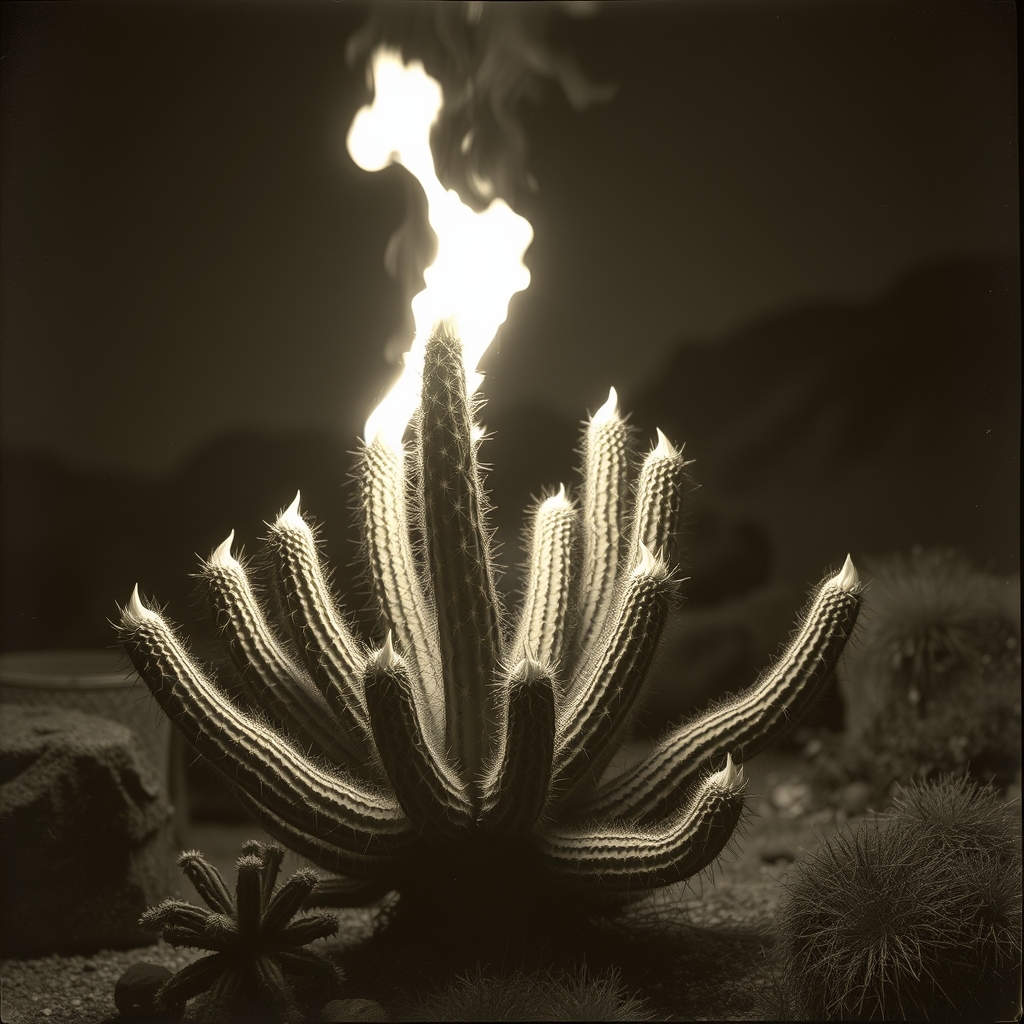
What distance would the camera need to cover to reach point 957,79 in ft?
6.91

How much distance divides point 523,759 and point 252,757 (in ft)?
1.51

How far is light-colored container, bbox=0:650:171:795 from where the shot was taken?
2.24 metres

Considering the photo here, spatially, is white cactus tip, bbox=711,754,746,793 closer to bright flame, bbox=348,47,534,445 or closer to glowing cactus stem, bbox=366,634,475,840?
glowing cactus stem, bbox=366,634,475,840

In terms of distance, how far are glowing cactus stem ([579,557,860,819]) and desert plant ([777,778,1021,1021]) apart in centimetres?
23

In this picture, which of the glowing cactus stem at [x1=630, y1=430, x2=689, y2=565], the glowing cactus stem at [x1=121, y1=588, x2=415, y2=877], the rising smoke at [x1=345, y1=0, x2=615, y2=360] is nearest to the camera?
the glowing cactus stem at [x1=121, y1=588, x2=415, y2=877]

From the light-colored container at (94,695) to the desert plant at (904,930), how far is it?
1417 millimetres

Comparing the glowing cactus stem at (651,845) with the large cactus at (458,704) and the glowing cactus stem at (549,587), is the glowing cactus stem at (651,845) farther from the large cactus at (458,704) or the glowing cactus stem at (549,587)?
the glowing cactus stem at (549,587)

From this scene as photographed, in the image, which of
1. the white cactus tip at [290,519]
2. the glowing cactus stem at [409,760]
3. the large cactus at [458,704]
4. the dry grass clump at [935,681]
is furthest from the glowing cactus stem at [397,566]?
the dry grass clump at [935,681]

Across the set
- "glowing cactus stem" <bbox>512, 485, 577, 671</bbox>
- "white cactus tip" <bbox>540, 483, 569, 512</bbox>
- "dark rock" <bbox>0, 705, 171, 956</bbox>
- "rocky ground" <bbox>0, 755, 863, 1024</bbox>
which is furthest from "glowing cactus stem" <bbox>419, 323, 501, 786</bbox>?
"dark rock" <bbox>0, 705, 171, 956</bbox>

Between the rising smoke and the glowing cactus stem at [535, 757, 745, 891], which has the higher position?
the rising smoke

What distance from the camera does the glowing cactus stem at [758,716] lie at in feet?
5.52

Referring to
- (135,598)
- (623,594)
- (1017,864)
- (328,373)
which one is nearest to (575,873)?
(623,594)

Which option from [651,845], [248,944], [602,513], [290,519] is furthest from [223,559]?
[651,845]

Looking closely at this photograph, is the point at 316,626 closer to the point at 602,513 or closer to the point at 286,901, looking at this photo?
the point at 286,901
